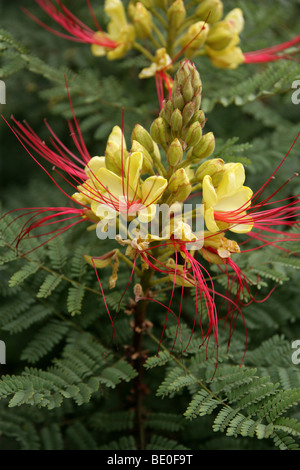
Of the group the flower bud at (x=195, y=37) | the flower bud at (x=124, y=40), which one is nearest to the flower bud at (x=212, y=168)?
the flower bud at (x=195, y=37)

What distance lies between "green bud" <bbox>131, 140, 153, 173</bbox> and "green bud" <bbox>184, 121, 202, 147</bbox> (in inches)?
6.1

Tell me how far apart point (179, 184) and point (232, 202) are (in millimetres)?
213

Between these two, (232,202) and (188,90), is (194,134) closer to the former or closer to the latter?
(188,90)

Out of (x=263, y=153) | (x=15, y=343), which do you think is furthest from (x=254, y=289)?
(x=15, y=343)

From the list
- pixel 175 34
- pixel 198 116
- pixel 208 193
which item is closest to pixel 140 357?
pixel 208 193

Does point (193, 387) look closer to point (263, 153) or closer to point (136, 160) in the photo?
point (136, 160)

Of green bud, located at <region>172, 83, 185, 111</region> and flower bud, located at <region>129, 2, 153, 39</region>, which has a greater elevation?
flower bud, located at <region>129, 2, 153, 39</region>

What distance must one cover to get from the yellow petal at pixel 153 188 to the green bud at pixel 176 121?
0.73 feet

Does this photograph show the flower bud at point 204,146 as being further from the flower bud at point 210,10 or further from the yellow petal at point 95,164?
the flower bud at point 210,10

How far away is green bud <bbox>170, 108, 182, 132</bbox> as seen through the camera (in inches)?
66.7

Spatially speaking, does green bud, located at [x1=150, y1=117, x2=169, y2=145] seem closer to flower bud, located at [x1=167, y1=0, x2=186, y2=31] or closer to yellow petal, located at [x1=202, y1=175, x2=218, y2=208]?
yellow petal, located at [x1=202, y1=175, x2=218, y2=208]

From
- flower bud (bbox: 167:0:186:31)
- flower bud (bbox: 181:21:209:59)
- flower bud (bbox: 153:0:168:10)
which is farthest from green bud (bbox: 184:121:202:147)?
flower bud (bbox: 153:0:168:10)

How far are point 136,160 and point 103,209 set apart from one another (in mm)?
214

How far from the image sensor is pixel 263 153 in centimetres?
260
